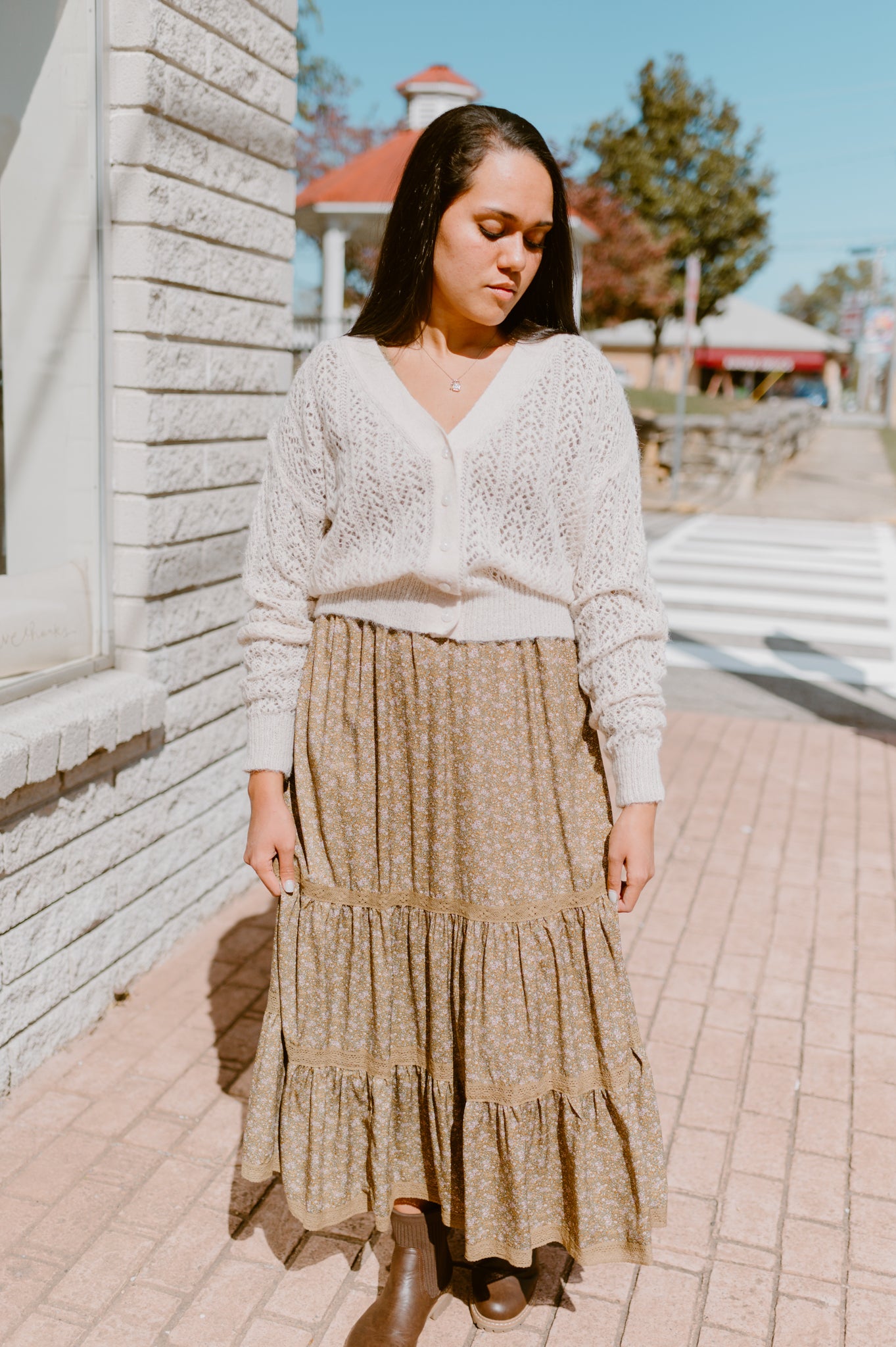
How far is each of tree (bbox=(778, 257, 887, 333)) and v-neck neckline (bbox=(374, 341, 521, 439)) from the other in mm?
106485

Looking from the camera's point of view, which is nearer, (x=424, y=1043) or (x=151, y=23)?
(x=424, y=1043)

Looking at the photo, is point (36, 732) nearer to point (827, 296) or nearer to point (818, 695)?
point (818, 695)

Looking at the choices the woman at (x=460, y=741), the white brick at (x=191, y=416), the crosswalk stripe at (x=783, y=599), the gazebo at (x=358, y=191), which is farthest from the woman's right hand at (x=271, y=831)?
the gazebo at (x=358, y=191)

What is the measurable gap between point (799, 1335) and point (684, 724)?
4606mm

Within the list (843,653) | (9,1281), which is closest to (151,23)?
(9,1281)

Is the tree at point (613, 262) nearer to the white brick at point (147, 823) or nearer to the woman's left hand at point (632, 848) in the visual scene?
the white brick at point (147, 823)

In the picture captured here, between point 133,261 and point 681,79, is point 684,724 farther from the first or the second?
point 681,79

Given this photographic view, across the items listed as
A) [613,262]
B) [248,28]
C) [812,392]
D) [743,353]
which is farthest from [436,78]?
[743,353]

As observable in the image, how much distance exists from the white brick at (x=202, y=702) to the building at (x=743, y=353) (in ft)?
169

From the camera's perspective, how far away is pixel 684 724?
677 centimetres

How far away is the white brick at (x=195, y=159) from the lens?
311cm

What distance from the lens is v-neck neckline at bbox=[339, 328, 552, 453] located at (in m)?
1.95

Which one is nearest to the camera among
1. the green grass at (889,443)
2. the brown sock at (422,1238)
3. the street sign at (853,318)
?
the brown sock at (422,1238)

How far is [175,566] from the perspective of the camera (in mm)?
3465
